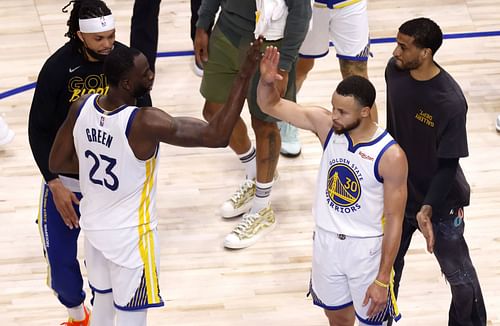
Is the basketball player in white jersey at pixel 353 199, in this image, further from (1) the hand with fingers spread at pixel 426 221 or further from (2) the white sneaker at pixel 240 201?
(2) the white sneaker at pixel 240 201

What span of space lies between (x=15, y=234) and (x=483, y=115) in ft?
10.6

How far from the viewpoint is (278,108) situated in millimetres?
4383

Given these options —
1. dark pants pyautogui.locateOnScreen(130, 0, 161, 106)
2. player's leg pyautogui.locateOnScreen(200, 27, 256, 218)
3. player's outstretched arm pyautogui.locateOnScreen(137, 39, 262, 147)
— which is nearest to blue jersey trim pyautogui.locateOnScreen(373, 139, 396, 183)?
player's outstretched arm pyautogui.locateOnScreen(137, 39, 262, 147)

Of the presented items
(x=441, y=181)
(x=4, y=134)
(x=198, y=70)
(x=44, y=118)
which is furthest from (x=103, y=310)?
(x=198, y=70)

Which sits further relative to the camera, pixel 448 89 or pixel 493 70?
pixel 493 70

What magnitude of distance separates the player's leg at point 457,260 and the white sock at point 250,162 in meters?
1.70

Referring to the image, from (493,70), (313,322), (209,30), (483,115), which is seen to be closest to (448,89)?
(313,322)

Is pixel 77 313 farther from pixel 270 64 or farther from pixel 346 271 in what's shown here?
pixel 270 64

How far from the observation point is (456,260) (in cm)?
462

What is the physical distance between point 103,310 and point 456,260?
1.63 m

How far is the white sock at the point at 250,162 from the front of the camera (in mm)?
6051

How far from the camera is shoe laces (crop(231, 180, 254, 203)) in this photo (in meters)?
6.02

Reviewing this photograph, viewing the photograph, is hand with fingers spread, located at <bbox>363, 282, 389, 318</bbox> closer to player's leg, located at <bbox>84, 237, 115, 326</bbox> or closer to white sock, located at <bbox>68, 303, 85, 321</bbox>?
player's leg, located at <bbox>84, 237, 115, 326</bbox>

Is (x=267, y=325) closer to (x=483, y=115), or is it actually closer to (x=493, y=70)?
(x=483, y=115)
